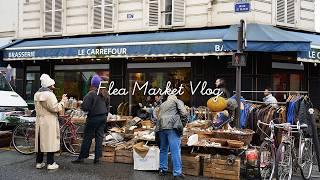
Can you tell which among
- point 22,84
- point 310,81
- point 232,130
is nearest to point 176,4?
point 310,81

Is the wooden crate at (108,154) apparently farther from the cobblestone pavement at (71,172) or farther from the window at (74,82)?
the window at (74,82)

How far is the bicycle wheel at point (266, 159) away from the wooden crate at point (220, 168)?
1.53 feet

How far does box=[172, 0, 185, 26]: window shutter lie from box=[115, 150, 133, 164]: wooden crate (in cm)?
625

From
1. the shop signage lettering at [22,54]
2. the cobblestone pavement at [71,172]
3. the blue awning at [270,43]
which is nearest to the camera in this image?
the cobblestone pavement at [71,172]

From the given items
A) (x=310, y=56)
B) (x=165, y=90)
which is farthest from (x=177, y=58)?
(x=310, y=56)

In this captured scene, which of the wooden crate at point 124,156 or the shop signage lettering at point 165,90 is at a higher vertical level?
the shop signage lettering at point 165,90

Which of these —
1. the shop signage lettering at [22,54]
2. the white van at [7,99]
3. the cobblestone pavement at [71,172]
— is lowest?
the cobblestone pavement at [71,172]

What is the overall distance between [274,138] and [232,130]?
981mm

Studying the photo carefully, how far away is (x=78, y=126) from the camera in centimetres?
1095

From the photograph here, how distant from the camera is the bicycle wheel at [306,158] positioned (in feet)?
28.4

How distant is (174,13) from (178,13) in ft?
0.51

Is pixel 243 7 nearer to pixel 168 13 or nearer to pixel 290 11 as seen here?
pixel 290 11

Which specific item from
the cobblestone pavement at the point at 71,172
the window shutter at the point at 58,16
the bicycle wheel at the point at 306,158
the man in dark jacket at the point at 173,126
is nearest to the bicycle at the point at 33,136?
the cobblestone pavement at the point at 71,172

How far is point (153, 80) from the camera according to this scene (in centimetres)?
1519
